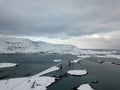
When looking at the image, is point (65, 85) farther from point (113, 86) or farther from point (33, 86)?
point (113, 86)

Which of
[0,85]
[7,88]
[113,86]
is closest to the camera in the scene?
[7,88]

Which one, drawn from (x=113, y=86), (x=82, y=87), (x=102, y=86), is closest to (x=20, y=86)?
(x=82, y=87)

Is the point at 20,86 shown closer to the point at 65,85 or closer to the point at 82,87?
the point at 65,85

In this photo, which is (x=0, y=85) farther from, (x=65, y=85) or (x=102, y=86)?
(x=102, y=86)

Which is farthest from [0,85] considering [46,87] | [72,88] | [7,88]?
[72,88]

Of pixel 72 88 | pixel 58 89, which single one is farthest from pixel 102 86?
pixel 58 89

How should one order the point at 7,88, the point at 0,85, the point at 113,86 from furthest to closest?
the point at 113,86 → the point at 0,85 → the point at 7,88

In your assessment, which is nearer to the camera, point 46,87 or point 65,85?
point 46,87
